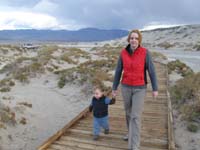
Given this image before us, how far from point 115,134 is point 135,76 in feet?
6.35

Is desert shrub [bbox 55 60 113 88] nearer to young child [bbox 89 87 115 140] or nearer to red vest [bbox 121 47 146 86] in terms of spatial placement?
young child [bbox 89 87 115 140]

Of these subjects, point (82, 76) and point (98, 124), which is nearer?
point (98, 124)

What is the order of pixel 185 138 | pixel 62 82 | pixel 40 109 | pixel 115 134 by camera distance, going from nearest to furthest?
pixel 115 134 → pixel 185 138 → pixel 40 109 → pixel 62 82

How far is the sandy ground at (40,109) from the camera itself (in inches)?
343

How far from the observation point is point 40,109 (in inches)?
452

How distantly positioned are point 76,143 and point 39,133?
329 centimetres

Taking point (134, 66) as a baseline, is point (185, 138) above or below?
below

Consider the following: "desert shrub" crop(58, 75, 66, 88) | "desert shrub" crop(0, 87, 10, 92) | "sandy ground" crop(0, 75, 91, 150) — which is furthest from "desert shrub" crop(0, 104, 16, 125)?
"desert shrub" crop(58, 75, 66, 88)

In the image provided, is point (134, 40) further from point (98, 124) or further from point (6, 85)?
point (6, 85)

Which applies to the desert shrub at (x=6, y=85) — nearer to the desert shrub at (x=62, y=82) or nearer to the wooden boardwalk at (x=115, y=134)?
the desert shrub at (x=62, y=82)

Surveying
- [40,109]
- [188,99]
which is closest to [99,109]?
[188,99]

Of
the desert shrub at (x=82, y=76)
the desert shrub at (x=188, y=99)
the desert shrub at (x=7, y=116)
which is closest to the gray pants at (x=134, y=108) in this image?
the desert shrub at (x=188, y=99)

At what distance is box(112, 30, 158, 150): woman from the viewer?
523cm

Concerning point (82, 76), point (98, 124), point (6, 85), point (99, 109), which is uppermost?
point (99, 109)
